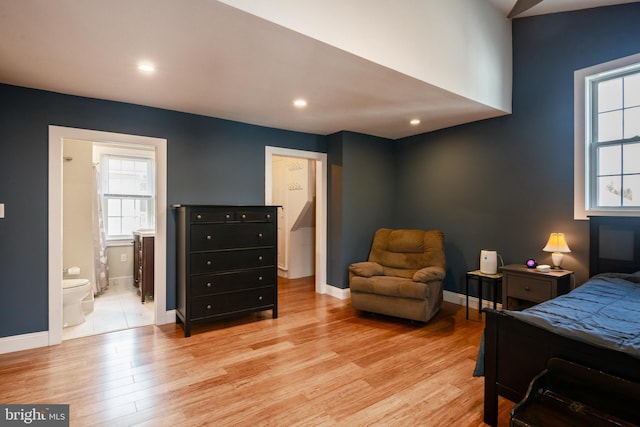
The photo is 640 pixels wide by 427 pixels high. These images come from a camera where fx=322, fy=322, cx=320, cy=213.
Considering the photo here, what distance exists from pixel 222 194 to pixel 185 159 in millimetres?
567

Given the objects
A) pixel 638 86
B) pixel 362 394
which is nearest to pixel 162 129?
pixel 362 394

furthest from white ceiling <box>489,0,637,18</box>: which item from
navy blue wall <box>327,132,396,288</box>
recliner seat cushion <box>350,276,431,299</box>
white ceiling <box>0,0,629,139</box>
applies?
recliner seat cushion <box>350,276,431,299</box>

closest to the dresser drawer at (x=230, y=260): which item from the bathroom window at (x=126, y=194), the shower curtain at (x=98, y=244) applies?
the shower curtain at (x=98, y=244)

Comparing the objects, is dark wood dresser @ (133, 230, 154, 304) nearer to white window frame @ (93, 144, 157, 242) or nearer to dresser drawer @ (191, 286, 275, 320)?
white window frame @ (93, 144, 157, 242)

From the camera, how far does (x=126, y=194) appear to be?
512 cm

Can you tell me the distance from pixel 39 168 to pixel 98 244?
1987mm

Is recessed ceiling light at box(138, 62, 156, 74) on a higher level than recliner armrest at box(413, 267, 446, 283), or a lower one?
higher

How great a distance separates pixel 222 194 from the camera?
387 centimetres

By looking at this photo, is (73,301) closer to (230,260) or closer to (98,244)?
(98,244)

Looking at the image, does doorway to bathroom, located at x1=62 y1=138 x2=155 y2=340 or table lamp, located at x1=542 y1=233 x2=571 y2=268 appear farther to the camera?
doorway to bathroom, located at x1=62 y1=138 x2=155 y2=340

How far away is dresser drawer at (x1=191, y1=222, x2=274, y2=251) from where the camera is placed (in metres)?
3.21

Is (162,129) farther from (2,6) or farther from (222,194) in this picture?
(2,6)

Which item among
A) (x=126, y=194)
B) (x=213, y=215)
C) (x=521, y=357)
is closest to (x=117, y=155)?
(x=126, y=194)

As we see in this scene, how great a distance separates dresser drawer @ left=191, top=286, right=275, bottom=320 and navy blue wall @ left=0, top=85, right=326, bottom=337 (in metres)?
0.55
